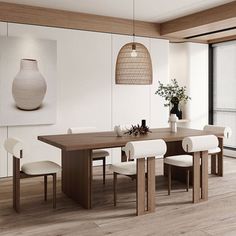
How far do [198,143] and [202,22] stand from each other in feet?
8.00

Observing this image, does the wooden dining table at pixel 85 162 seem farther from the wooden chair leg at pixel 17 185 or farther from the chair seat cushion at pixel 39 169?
the wooden chair leg at pixel 17 185

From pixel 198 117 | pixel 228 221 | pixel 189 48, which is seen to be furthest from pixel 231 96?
pixel 228 221

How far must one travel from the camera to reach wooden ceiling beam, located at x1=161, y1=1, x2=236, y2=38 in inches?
196

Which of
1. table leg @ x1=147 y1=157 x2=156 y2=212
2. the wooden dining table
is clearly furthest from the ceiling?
table leg @ x1=147 y1=157 x2=156 y2=212

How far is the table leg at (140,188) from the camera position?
136 inches

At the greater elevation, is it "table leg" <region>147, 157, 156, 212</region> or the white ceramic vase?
the white ceramic vase

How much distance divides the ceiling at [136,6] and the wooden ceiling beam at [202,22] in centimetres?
10

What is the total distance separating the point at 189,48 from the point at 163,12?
1.51 m

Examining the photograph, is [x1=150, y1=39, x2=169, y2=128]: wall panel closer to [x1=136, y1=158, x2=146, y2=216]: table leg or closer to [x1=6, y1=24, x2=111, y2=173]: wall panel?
[x1=6, y1=24, x2=111, y2=173]: wall panel

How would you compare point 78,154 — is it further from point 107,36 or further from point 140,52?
point 107,36

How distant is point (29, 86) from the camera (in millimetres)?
5121

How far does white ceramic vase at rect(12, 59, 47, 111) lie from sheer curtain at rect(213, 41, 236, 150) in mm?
3634

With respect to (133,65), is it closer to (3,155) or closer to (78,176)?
(78,176)

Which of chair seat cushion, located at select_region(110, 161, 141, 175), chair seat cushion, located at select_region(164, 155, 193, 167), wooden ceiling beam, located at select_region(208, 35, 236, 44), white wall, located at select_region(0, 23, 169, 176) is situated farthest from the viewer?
wooden ceiling beam, located at select_region(208, 35, 236, 44)
